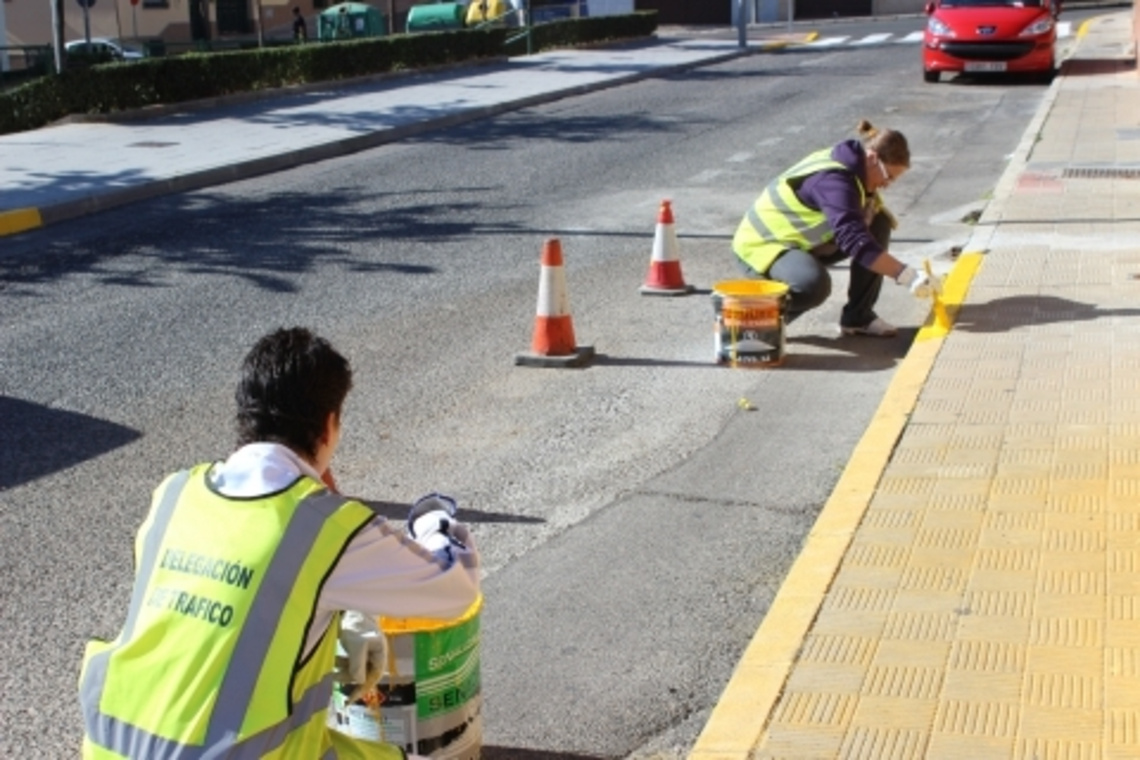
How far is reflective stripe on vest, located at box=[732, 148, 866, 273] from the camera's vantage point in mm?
8969

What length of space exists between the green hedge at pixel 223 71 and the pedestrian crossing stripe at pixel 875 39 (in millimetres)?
7138

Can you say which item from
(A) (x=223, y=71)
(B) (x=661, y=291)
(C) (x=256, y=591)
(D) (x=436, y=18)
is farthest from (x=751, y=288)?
(D) (x=436, y=18)

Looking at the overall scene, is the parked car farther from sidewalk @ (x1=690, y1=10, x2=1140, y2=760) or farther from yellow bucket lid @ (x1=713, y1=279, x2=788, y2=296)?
sidewalk @ (x1=690, y1=10, x2=1140, y2=760)

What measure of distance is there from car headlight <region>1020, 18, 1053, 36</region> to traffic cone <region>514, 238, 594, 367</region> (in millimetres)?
17730

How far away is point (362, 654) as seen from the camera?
3.46 m

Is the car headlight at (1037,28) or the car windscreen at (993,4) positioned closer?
the car headlight at (1037,28)

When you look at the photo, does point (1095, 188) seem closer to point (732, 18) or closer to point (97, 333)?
point (97, 333)

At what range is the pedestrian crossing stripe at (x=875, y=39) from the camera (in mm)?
35969

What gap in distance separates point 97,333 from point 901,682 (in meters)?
6.38

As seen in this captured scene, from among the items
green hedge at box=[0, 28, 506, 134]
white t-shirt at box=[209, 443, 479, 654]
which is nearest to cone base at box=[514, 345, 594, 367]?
white t-shirt at box=[209, 443, 479, 654]

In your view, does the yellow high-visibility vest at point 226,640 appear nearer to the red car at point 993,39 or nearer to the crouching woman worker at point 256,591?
the crouching woman worker at point 256,591

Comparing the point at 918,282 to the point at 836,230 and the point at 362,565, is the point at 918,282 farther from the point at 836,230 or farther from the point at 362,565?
the point at 362,565

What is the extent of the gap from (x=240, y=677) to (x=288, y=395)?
0.57 metres

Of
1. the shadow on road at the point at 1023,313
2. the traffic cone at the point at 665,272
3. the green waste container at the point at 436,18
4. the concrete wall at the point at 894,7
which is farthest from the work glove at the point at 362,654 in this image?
the concrete wall at the point at 894,7
